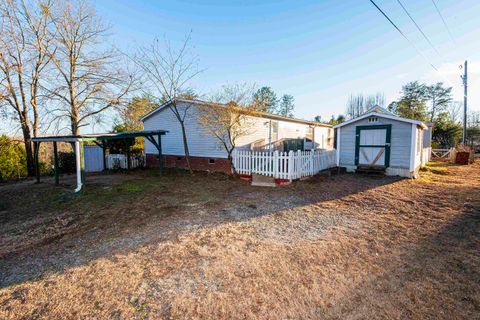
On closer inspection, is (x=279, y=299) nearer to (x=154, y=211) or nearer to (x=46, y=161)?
(x=154, y=211)

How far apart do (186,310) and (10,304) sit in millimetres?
2149

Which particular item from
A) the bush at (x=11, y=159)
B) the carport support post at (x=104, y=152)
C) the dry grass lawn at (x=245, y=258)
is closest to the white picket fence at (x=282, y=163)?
the dry grass lawn at (x=245, y=258)

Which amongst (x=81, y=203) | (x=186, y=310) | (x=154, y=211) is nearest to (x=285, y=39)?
(x=154, y=211)

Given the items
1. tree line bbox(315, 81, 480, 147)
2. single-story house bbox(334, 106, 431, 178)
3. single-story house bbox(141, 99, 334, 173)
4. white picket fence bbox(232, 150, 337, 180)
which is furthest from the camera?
tree line bbox(315, 81, 480, 147)

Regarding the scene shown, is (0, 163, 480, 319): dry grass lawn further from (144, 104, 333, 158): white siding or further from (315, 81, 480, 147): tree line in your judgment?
(315, 81, 480, 147): tree line

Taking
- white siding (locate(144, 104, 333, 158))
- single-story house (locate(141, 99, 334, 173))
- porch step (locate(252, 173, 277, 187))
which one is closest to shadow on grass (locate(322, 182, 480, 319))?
porch step (locate(252, 173, 277, 187))

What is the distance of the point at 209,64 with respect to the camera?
12922 millimetres

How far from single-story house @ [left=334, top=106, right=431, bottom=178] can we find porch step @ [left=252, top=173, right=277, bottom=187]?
4732 millimetres

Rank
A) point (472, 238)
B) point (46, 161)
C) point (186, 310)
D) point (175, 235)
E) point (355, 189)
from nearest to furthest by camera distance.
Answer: point (186, 310) → point (472, 238) → point (175, 235) → point (355, 189) → point (46, 161)

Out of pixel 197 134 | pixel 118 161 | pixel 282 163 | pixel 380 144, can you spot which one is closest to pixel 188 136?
pixel 197 134

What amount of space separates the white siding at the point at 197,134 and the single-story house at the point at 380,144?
4445 mm

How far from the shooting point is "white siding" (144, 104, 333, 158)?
40.2 ft

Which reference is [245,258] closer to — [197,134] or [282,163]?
[282,163]

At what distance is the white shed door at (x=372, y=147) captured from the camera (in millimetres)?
10523
